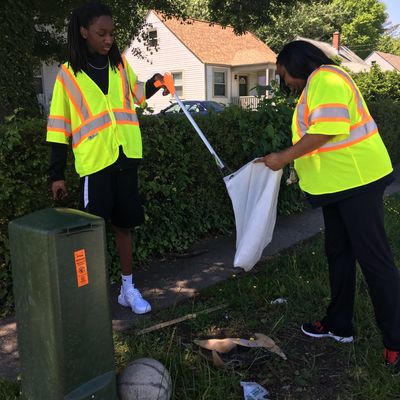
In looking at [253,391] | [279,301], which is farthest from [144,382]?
[279,301]

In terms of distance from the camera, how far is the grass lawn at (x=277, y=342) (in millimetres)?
2588

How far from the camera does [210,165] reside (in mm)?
5039

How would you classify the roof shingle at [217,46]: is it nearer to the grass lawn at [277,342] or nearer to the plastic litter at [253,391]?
the grass lawn at [277,342]

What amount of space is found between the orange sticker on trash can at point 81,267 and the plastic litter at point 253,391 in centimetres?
110

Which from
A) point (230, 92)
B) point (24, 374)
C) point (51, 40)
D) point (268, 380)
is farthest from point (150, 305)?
point (230, 92)

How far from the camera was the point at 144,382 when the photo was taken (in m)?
2.33

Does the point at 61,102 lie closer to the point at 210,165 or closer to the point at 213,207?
the point at 210,165

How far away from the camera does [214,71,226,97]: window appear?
2724 centimetres

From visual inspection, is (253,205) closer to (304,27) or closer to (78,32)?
(78,32)

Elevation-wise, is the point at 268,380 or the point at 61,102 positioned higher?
the point at 61,102

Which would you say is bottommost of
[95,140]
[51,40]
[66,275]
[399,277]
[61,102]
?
[399,277]

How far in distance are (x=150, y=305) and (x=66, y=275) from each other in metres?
1.70

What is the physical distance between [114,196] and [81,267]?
4.14ft

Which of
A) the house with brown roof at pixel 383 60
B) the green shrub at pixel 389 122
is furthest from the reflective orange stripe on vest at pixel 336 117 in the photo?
the house with brown roof at pixel 383 60
